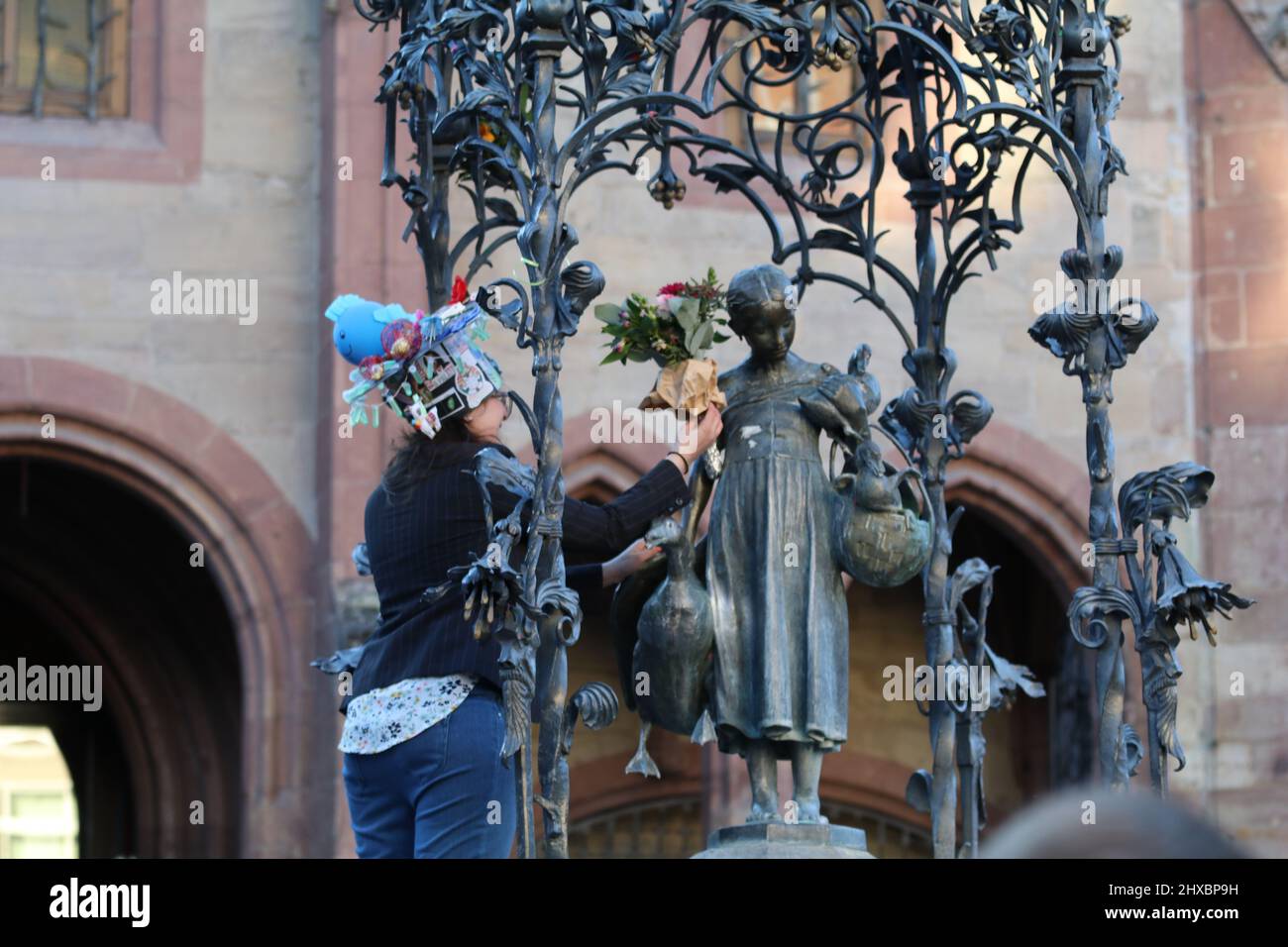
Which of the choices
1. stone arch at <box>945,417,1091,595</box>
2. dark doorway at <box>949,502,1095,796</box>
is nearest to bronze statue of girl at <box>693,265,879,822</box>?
stone arch at <box>945,417,1091,595</box>

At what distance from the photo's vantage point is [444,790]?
583 cm

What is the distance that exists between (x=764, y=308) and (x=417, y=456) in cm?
107

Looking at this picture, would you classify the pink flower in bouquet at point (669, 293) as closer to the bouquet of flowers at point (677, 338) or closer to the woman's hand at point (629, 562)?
the bouquet of flowers at point (677, 338)

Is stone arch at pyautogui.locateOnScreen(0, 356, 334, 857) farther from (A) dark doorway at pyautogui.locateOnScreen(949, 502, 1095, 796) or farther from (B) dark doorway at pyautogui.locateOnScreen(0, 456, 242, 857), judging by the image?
(A) dark doorway at pyautogui.locateOnScreen(949, 502, 1095, 796)

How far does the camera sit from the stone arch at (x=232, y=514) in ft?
40.3

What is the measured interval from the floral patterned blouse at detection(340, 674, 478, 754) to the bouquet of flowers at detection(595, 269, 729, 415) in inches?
39.3

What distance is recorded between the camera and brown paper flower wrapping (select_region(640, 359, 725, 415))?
6473mm

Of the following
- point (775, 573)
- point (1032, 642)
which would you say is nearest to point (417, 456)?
point (775, 573)

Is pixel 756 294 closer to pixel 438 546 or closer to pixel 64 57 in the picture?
pixel 438 546

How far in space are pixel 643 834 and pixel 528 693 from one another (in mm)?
8295
